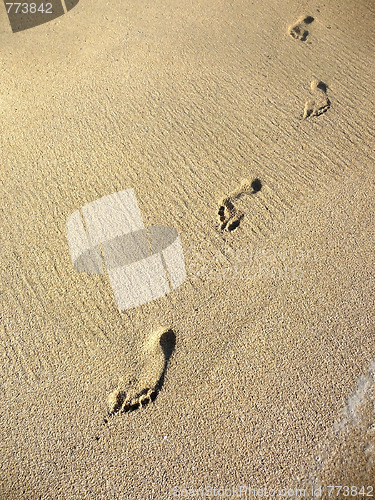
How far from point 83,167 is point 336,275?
164cm

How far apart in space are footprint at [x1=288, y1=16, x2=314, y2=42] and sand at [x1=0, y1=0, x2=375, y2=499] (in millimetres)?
16

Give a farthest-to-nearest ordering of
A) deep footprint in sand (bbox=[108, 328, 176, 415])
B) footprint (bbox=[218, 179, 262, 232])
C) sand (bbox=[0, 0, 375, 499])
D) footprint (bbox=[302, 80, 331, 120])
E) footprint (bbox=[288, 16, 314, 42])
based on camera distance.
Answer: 1. footprint (bbox=[288, 16, 314, 42])
2. footprint (bbox=[302, 80, 331, 120])
3. footprint (bbox=[218, 179, 262, 232])
4. deep footprint in sand (bbox=[108, 328, 176, 415])
5. sand (bbox=[0, 0, 375, 499])

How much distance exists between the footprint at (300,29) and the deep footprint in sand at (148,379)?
2556 millimetres

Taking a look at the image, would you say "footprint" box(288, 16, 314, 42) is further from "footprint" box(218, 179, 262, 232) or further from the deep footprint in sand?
the deep footprint in sand

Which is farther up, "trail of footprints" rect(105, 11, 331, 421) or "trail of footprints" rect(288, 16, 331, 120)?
"trail of footprints" rect(288, 16, 331, 120)

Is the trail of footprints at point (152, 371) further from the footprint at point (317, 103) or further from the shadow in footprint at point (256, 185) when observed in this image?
the footprint at point (317, 103)

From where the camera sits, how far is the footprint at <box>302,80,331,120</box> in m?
2.81

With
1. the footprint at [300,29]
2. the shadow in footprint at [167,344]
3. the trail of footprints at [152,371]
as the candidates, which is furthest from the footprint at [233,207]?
the footprint at [300,29]

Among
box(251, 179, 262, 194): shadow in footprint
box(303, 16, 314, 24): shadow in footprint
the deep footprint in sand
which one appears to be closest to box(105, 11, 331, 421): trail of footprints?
the deep footprint in sand

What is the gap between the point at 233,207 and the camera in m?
2.43

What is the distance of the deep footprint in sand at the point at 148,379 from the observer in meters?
1.91

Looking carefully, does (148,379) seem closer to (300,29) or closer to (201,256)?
(201,256)

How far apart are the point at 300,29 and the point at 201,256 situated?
2.21m

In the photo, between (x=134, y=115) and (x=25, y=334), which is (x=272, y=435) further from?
(x=134, y=115)
